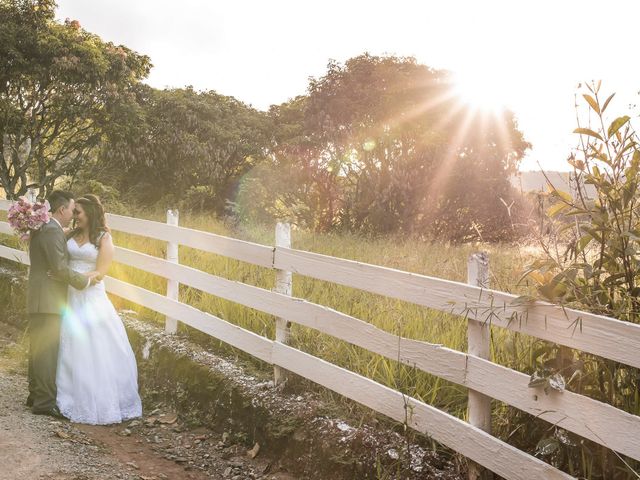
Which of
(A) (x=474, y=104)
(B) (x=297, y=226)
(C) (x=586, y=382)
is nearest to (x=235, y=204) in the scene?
(B) (x=297, y=226)

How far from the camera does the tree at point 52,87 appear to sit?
1590cm

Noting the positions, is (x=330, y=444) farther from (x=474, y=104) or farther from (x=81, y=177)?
(x=81, y=177)

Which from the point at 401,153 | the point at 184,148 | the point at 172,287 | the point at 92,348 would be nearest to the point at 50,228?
the point at 92,348

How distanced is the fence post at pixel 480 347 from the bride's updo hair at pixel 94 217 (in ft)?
12.8

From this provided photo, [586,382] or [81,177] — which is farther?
[81,177]

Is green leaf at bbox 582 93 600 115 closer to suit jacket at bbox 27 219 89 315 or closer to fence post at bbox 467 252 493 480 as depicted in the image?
fence post at bbox 467 252 493 480

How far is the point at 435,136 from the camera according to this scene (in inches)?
618

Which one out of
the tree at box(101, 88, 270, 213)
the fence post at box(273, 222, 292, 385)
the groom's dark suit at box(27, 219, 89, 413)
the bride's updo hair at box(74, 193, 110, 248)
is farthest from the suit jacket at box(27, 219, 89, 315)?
the tree at box(101, 88, 270, 213)

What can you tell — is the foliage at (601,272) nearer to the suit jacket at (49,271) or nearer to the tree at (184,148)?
the suit jacket at (49,271)

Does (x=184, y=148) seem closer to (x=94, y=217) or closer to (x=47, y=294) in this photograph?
(x=94, y=217)

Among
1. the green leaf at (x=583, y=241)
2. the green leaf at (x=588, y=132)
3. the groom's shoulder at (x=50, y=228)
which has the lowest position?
the groom's shoulder at (x=50, y=228)

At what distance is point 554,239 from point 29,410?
4.66 m

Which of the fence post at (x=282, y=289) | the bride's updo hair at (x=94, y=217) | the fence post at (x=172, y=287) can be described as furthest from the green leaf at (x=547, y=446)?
the bride's updo hair at (x=94, y=217)

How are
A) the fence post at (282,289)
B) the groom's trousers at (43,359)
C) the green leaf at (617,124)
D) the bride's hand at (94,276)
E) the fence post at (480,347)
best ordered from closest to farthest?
the green leaf at (617,124) < the fence post at (480,347) < the fence post at (282,289) < the groom's trousers at (43,359) < the bride's hand at (94,276)
